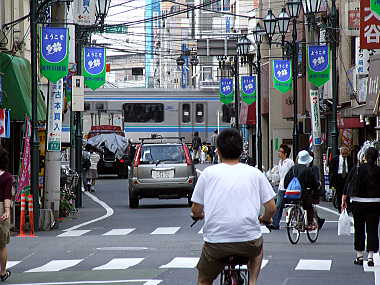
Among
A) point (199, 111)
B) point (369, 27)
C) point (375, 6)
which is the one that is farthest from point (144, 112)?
point (375, 6)

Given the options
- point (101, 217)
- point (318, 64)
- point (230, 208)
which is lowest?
point (101, 217)

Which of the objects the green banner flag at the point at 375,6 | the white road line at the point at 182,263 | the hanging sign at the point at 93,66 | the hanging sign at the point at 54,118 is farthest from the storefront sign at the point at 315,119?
the white road line at the point at 182,263

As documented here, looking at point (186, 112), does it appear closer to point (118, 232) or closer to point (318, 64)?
point (318, 64)

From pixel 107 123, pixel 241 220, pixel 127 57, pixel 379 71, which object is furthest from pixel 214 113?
pixel 127 57

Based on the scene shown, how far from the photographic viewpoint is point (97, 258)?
1716cm

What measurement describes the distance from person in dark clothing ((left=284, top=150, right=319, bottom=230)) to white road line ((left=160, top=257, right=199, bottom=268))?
14.0 ft

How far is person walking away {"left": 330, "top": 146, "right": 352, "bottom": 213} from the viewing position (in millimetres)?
27625

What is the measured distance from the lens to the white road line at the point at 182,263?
15594mm

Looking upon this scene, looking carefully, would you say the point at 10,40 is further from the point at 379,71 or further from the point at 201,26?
the point at 201,26

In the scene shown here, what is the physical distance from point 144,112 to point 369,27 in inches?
1891

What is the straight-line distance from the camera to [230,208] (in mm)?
8594

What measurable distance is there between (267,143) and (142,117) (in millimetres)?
9219

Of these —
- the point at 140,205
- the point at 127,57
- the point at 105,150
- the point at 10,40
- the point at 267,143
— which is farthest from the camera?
the point at 127,57

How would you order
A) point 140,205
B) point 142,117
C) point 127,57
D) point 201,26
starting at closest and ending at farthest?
point 140,205
point 142,117
point 201,26
point 127,57
